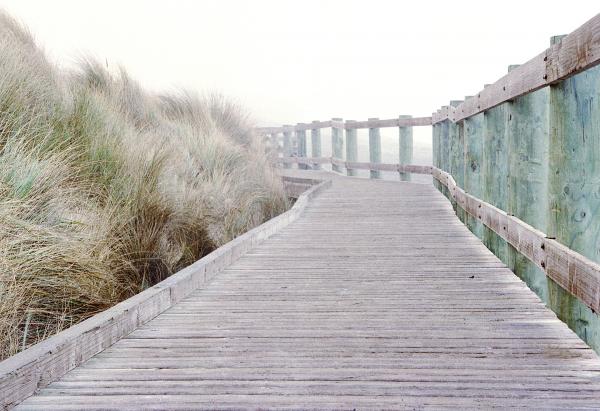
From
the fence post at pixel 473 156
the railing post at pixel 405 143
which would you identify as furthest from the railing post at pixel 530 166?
the railing post at pixel 405 143

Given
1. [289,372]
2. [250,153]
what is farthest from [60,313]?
[250,153]

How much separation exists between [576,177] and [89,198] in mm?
3517

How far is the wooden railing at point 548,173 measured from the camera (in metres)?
3.20

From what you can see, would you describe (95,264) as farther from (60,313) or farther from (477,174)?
(477,174)

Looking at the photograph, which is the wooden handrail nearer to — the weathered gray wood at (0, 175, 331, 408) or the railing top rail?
the weathered gray wood at (0, 175, 331, 408)

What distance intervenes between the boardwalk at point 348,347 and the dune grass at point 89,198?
53 cm

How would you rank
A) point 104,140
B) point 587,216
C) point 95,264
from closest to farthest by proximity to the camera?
point 587,216 → point 95,264 → point 104,140

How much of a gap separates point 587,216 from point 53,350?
2.29 m

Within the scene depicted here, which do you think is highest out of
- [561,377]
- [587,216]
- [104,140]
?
[104,140]

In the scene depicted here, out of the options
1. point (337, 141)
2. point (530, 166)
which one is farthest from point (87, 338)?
point (337, 141)

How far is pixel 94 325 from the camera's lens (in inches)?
120

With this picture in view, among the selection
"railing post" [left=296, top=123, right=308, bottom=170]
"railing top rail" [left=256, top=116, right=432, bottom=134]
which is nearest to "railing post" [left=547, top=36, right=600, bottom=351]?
"railing top rail" [left=256, top=116, right=432, bottom=134]

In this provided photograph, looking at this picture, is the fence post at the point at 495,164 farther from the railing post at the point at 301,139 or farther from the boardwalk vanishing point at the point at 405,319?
the railing post at the point at 301,139

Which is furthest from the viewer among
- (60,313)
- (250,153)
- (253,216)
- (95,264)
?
(250,153)
